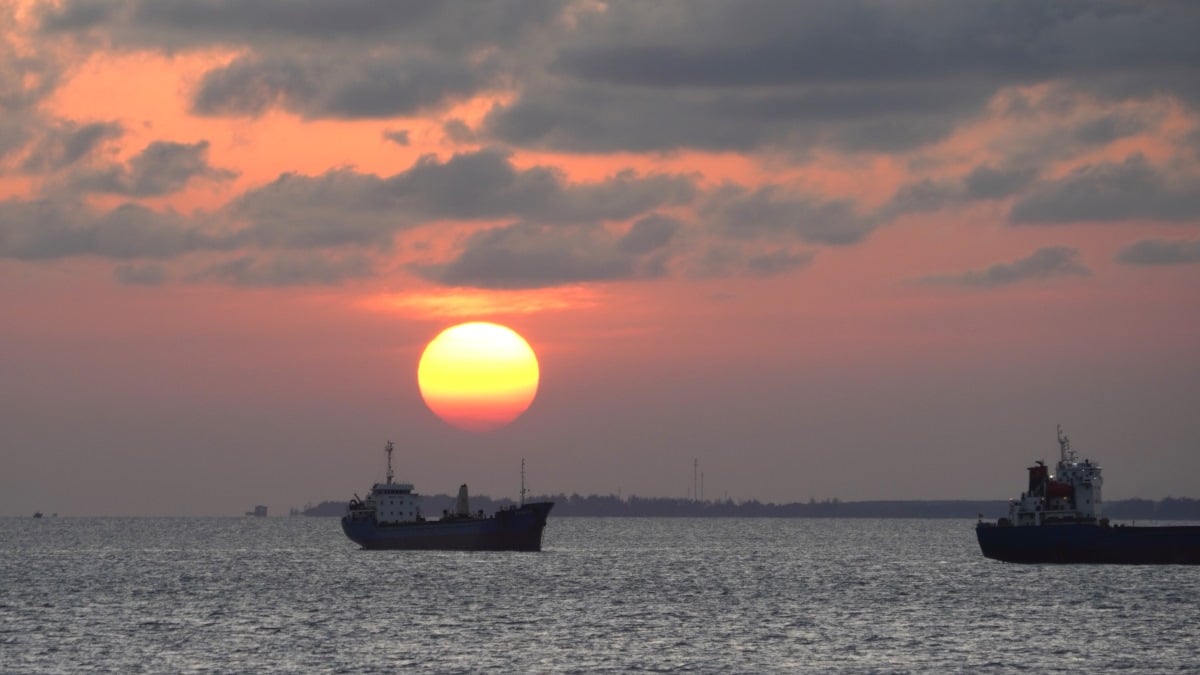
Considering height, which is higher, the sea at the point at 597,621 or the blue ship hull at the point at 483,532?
the blue ship hull at the point at 483,532

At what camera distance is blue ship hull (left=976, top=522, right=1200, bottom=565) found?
147 meters

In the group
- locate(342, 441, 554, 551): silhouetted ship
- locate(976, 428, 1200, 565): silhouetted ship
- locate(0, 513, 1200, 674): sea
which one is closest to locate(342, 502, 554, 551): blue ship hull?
locate(342, 441, 554, 551): silhouetted ship

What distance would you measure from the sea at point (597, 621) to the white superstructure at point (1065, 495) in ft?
17.4

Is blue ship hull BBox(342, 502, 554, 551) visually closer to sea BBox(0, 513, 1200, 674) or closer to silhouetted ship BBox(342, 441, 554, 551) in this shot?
silhouetted ship BBox(342, 441, 554, 551)

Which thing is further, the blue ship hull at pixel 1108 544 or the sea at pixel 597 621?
the blue ship hull at pixel 1108 544

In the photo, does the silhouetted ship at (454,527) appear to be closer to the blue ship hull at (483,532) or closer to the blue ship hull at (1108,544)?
the blue ship hull at (483,532)

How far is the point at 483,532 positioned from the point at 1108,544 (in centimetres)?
7293


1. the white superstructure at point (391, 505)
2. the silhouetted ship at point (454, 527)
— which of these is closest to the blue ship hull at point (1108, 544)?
the silhouetted ship at point (454, 527)

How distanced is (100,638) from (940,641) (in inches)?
1820

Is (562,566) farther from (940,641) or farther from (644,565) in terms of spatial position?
(940,641)

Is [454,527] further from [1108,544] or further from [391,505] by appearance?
[1108,544]

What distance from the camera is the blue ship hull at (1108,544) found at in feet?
483

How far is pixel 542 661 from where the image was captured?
255ft

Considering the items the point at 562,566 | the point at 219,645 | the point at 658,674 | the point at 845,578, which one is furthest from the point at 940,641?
the point at 562,566
